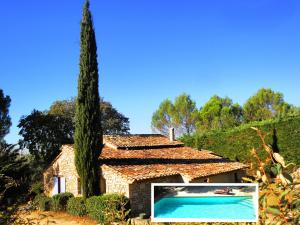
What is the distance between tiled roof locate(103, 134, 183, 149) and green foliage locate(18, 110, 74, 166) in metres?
8.80

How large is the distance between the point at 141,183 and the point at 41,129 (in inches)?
649

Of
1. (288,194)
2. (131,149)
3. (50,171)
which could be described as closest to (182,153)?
(131,149)

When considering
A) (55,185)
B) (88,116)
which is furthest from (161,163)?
(55,185)

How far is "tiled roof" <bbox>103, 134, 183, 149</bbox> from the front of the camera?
25.1 m

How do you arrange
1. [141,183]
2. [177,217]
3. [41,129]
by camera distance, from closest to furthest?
[177,217], [141,183], [41,129]

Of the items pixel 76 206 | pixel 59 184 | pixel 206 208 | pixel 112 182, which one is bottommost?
pixel 76 206

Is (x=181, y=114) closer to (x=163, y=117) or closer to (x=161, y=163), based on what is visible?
(x=163, y=117)

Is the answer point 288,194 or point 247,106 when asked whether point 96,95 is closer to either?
point 288,194

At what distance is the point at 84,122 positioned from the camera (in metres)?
21.1

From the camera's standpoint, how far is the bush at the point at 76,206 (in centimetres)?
1978

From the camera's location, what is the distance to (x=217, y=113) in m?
53.2

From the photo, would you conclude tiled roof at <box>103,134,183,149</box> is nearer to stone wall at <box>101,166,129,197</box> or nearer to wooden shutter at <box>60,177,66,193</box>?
wooden shutter at <box>60,177,66,193</box>

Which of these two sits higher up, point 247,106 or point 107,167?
point 247,106

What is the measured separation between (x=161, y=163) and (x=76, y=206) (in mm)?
5625
